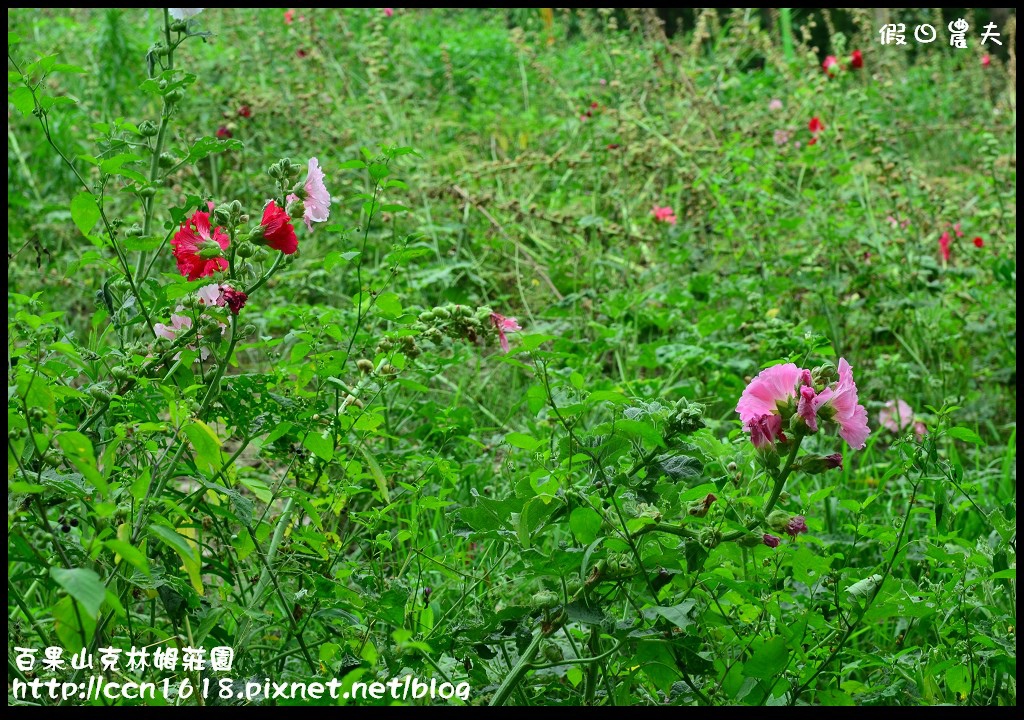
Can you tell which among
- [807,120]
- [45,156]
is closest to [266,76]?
[45,156]

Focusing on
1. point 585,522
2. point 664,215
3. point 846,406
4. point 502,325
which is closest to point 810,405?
point 846,406

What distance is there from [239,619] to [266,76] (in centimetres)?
404

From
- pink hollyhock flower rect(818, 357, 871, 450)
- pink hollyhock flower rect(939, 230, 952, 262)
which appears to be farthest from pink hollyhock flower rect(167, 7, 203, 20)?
pink hollyhock flower rect(939, 230, 952, 262)

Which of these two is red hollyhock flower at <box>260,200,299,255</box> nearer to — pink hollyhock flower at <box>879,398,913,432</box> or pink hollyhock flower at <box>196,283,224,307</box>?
pink hollyhock flower at <box>196,283,224,307</box>

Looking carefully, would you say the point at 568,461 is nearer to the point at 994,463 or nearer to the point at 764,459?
the point at 764,459

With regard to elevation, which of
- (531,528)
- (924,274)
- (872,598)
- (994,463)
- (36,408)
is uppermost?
(36,408)

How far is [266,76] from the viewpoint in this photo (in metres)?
5.07

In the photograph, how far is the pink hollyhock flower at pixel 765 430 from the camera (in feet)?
4.13

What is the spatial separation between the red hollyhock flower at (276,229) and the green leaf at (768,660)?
0.77 meters

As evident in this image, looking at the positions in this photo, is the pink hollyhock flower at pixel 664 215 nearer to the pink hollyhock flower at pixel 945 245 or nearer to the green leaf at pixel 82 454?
the pink hollyhock flower at pixel 945 245

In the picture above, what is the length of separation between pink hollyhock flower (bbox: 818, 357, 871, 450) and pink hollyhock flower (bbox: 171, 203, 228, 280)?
0.79m

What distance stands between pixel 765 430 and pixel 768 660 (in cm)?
29

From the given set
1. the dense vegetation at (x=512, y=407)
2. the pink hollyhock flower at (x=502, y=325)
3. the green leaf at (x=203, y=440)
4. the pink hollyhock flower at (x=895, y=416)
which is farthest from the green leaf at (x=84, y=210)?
the pink hollyhock flower at (x=895, y=416)

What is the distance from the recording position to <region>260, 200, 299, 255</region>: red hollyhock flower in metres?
1.37
